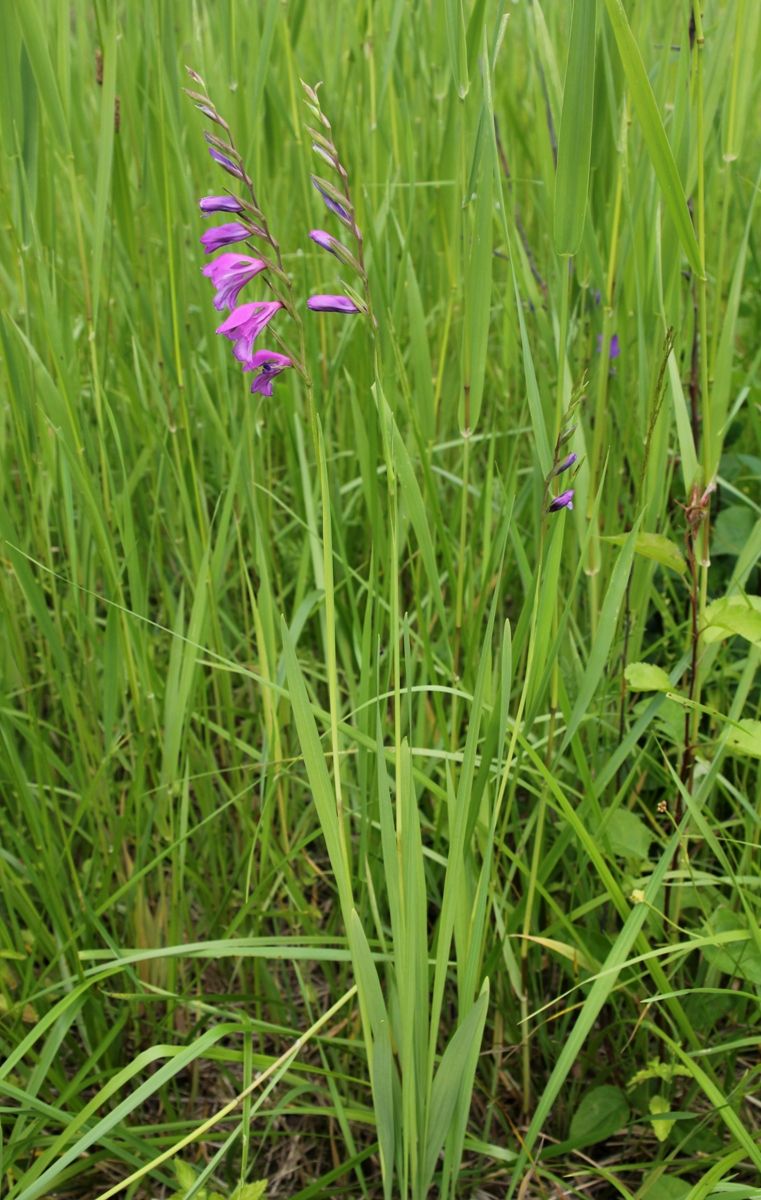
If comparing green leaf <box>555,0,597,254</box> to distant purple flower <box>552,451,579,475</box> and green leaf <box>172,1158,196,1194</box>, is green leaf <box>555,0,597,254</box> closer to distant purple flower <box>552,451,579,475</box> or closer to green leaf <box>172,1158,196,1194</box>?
distant purple flower <box>552,451,579,475</box>

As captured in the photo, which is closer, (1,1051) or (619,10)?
(619,10)

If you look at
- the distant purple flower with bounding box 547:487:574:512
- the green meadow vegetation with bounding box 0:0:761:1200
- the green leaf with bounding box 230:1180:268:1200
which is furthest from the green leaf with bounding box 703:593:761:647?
the green leaf with bounding box 230:1180:268:1200

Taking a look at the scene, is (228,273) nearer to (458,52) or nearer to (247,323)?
(247,323)

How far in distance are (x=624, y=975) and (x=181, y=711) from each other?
0.58 meters

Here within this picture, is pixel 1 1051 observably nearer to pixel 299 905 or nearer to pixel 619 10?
pixel 299 905

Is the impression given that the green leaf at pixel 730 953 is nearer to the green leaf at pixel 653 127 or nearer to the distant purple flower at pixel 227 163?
the green leaf at pixel 653 127

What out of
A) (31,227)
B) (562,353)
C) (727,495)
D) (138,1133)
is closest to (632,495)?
(727,495)

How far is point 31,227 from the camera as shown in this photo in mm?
1184

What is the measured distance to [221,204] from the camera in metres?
0.83

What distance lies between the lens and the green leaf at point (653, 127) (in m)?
0.90

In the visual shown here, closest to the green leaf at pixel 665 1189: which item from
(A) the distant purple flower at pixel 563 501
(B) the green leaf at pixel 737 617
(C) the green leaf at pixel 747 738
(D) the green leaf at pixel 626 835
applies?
(D) the green leaf at pixel 626 835

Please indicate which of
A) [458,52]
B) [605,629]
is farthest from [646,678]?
[458,52]

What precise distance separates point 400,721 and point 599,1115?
519 mm

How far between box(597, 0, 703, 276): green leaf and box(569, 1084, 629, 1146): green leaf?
0.86 meters
